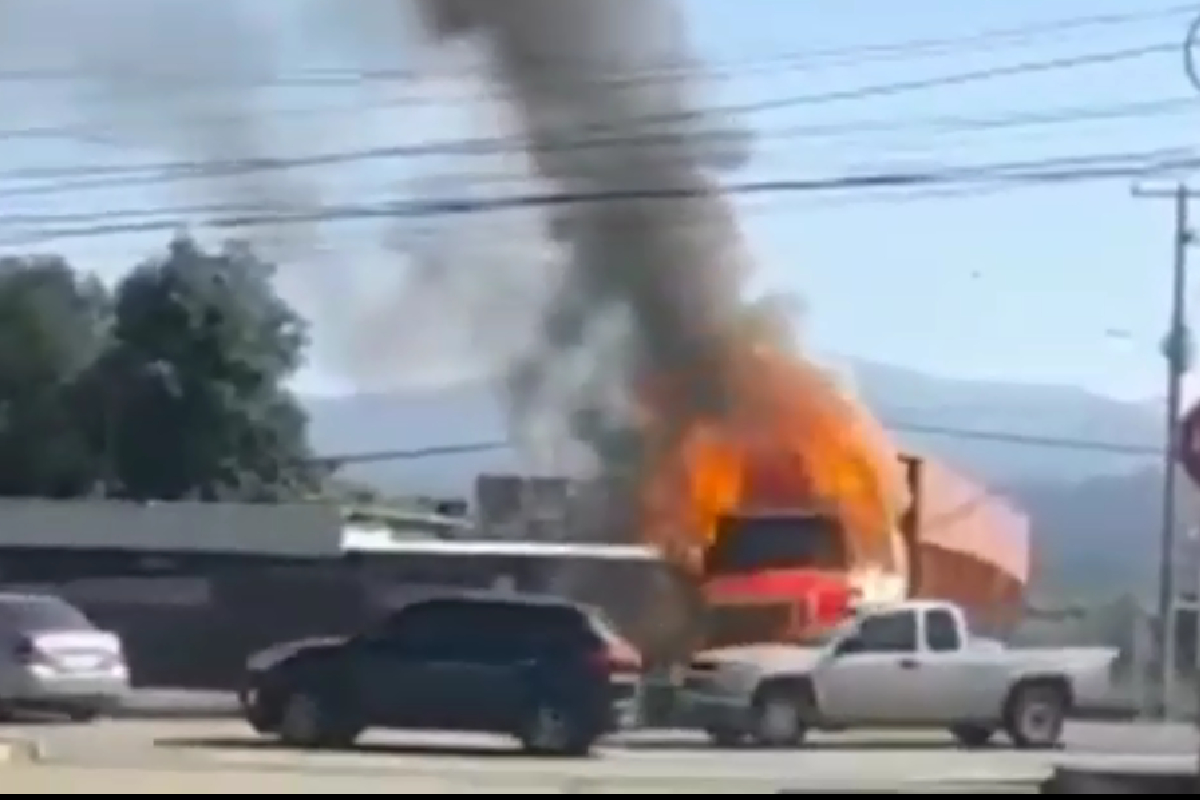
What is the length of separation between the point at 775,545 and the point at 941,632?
20.3ft

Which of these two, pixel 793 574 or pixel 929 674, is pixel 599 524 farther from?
pixel 929 674

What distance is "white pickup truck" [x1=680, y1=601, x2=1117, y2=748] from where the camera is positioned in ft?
115

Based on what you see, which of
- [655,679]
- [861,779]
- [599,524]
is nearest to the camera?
[861,779]

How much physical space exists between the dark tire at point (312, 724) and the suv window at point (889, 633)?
6.82 m

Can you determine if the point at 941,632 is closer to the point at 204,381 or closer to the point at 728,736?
the point at 728,736

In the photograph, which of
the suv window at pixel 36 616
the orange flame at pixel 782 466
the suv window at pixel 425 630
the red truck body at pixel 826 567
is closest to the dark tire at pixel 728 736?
the red truck body at pixel 826 567

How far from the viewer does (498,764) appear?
96.8 ft

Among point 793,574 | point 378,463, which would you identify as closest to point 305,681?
point 793,574

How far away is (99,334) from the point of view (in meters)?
79.1

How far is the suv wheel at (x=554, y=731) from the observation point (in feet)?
104

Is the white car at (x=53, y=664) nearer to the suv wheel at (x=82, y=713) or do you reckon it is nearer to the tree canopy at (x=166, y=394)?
the suv wheel at (x=82, y=713)

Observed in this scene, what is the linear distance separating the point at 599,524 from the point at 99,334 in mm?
34718

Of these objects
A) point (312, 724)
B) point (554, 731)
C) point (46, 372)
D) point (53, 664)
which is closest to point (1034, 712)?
point (554, 731)

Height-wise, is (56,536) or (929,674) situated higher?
(56,536)
